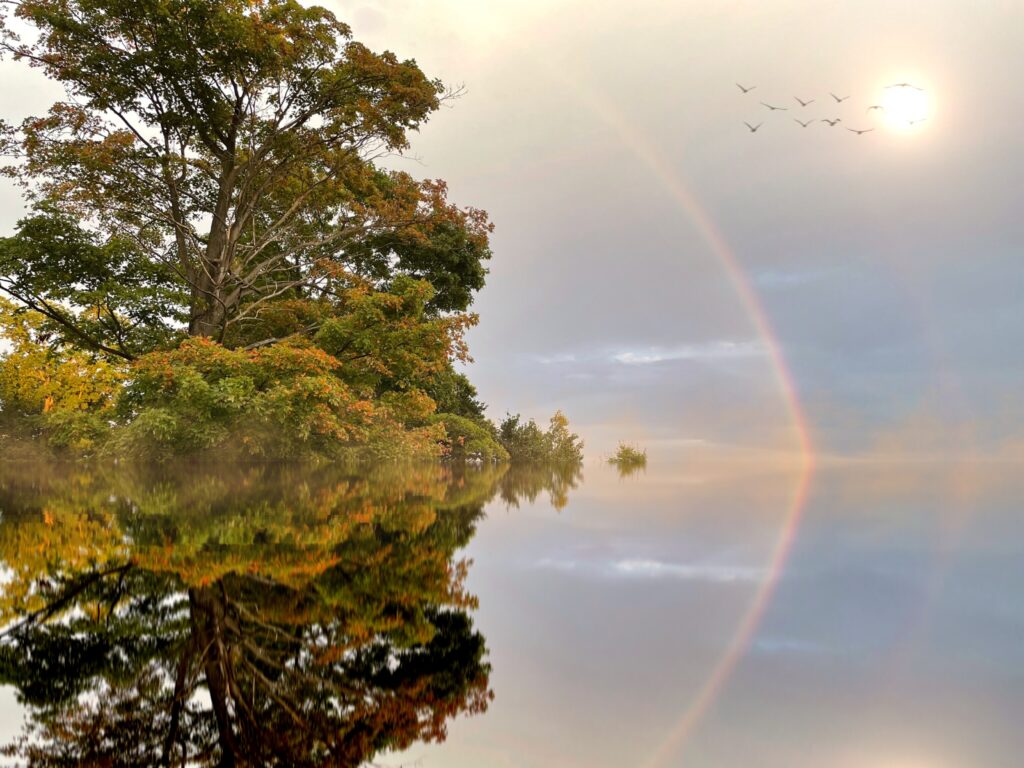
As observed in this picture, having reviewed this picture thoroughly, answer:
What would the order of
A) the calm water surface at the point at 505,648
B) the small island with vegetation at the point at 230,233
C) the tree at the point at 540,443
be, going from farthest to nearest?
the tree at the point at 540,443 → the small island with vegetation at the point at 230,233 → the calm water surface at the point at 505,648

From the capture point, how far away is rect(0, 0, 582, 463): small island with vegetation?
15305 millimetres

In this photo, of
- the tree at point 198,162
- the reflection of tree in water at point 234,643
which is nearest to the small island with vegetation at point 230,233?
the tree at point 198,162

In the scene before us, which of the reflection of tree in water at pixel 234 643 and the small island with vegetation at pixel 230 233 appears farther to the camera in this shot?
the small island with vegetation at pixel 230 233

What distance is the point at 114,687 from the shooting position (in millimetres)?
2438

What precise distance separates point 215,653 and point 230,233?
58.3 ft

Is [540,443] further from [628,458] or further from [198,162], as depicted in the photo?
[198,162]

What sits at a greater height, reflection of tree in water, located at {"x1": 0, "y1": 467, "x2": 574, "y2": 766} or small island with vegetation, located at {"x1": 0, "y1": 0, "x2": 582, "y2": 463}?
small island with vegetation, located at {"x1": 0, "y1": 0, "x2": 582, "y2": 463}

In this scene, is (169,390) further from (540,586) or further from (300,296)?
(540,586)

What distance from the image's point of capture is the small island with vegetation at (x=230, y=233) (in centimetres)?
1530

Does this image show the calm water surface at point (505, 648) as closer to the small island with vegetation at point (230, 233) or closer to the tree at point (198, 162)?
the small island with vegetation at point (230, 233)

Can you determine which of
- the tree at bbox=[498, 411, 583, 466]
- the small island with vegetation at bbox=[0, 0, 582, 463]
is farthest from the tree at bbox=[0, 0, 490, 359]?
the tree at bbox=[498, 411, 583, 466]

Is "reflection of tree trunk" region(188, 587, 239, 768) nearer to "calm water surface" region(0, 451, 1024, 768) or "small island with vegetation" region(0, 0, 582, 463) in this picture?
"calm water surface" region(0, 451, 1024, 768)

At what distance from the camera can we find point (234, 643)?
8.90 feet

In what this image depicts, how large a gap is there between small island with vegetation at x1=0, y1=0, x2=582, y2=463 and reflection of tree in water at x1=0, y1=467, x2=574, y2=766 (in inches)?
403
